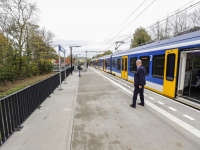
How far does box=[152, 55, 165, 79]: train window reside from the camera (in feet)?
19.3

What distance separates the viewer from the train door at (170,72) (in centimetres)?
507

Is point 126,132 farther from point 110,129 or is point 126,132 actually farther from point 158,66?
point 158,66

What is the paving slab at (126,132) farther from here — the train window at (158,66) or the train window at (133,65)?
the train window at (133,65)

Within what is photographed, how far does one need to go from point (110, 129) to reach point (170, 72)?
4.11 m

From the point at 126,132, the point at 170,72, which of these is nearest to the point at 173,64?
the point at 170,72

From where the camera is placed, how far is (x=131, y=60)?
9.81 meters

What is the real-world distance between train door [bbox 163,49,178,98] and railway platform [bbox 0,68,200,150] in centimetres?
93

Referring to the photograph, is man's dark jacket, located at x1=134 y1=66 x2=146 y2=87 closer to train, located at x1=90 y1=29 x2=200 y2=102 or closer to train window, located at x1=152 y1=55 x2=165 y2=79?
train, located at x1=90 y1=29 x2=200 y2=102

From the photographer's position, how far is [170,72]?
5.32 metres

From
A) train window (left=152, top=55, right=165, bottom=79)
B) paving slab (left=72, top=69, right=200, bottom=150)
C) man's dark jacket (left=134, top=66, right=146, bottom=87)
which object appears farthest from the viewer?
train window (left=152, top=55, right=165, bottom=79)

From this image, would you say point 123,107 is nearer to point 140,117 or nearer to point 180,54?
point 140,117

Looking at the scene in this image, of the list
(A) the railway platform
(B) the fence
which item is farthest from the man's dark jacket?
(B) the fence

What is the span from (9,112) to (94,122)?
221cm

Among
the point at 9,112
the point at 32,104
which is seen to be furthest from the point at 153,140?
the point at 32,104
